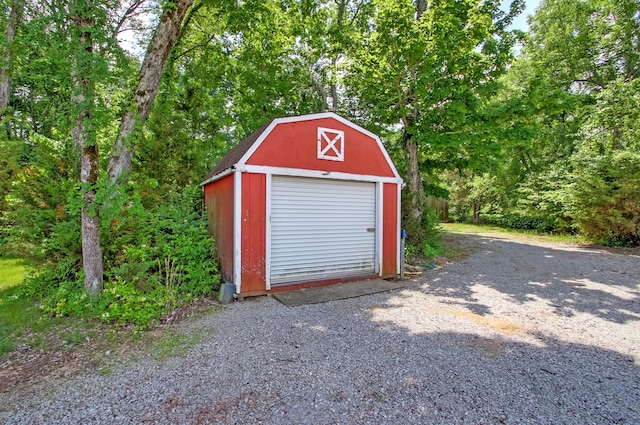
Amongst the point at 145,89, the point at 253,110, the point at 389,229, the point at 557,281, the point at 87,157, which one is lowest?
the point at 557,281

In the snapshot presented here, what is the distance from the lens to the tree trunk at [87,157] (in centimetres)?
364

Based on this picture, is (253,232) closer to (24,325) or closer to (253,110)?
(24,325)

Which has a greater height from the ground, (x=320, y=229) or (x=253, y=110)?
(x=253, y=110)

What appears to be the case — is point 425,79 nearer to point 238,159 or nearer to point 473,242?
point 238,159

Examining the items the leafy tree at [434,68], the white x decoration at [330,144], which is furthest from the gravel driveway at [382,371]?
the leafy tree at [434,68]

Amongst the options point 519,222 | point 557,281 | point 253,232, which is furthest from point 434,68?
point 519,222

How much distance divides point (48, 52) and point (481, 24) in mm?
9339

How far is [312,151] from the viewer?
225 inches

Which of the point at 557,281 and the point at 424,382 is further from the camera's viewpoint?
the point at 557,281

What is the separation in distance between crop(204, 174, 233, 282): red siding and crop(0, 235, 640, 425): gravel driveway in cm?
91

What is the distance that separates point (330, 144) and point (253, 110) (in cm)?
706

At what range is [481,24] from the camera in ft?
26.2

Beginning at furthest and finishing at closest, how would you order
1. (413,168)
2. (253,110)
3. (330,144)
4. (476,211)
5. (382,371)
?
(476,211) < (253,110) < (413,168) < (330,144) < (382,371)

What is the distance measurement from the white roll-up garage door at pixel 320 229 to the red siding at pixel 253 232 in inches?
9.3
